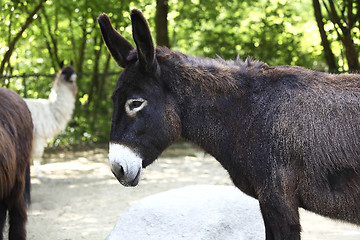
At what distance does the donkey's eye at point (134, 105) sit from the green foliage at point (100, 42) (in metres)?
9.52

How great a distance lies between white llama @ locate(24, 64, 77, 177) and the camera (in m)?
8.30

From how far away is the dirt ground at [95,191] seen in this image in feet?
18.4

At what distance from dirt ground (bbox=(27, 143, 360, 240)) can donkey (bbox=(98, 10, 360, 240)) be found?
2943 millimetres

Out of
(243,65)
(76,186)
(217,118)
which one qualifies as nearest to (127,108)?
(217,118)

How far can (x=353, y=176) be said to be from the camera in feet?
7.84

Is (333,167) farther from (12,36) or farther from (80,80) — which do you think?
(80,80)

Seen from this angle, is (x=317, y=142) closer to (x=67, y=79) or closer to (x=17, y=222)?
(x=17, y=222)

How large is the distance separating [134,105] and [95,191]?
5446 millimetres

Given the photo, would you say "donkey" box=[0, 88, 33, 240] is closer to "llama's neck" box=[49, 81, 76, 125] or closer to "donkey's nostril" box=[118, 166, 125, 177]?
"donkey's nostril" box=[118, 166, 125, 177]

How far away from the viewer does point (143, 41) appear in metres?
2.47

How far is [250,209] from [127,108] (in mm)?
2330

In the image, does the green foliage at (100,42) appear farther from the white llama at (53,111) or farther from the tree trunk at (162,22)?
the white llama at (53,111)

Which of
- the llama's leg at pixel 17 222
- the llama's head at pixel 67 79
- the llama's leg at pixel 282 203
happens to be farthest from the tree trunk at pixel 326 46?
the llama's leg at pixel 282 203

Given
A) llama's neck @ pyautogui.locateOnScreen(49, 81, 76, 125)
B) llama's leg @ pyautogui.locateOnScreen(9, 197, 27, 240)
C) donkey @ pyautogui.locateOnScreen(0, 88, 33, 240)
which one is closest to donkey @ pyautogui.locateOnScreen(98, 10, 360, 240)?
donkey @ pyautogui.locateOnScreen(0, 88, 33, 240)
